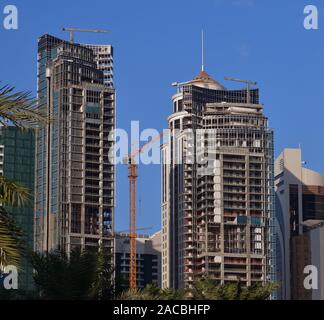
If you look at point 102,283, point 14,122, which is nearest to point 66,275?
point 102,283

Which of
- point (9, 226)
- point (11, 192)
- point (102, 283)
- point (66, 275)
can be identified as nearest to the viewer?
point (9, 226)

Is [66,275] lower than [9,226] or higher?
higher

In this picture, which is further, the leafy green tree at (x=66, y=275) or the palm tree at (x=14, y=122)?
the leafy green tree at (x=66, y=275)

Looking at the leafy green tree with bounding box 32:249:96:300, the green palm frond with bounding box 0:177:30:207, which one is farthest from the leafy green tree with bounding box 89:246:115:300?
the green palm frond with bounding box 0:177:30:207

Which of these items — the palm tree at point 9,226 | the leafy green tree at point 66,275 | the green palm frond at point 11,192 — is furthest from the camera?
the leafy green tree at point 66,275

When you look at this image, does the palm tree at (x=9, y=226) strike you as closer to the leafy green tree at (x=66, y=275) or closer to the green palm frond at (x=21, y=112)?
the green palm frond at (x=21, y=112)

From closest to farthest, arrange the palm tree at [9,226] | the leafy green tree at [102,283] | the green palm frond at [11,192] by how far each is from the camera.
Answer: the palm tree at [9,226] → the green palm frond at [11,192] → the leafy green tree at [102,283]

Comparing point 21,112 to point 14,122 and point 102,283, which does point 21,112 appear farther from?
point 102,283

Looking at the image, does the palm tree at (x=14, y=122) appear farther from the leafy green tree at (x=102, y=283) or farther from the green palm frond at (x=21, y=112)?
the leafy green tree at (x=102, y=283)

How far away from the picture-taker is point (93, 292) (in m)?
40.8

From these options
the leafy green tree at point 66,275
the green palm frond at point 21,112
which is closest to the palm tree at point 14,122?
the green palm frond at point 21,112

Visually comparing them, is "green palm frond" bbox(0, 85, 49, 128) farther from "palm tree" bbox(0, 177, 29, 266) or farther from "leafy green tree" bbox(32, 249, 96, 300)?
"leafy green tree" bbox(32, 249, 96, 300)
